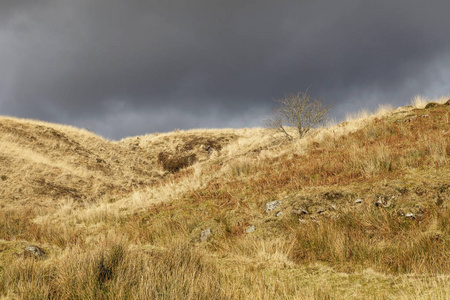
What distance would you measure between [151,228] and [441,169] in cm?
905

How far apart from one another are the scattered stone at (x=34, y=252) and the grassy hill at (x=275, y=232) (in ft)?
0.12

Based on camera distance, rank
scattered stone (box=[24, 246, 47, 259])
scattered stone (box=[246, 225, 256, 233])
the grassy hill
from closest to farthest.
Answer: the grassy hill → scattered stone (box=[24, 246, 47, 259]) → scattered stone (box=[246, 225, 256, 233])

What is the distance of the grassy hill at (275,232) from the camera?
12.9 ft

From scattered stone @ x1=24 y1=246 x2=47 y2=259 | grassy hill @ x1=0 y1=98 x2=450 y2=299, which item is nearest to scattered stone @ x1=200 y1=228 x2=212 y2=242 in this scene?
grassy hill @ x1=0 y1=98 x2=450 y2=299

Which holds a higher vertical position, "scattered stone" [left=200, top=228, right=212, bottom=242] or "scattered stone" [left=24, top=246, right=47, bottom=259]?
"scattered stone" [left=24, top=246, right=47, bottom=259]

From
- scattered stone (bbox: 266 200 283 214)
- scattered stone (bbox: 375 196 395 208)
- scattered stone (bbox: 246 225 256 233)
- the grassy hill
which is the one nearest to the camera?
the grassy hill

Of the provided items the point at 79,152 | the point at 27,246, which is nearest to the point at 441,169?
the point at 27,246

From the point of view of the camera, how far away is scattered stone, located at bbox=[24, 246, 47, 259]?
212 inches

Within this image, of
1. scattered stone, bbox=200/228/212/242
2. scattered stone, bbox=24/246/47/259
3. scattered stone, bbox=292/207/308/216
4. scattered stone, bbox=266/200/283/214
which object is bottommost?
scattered stone, bbox=200/228/212/242

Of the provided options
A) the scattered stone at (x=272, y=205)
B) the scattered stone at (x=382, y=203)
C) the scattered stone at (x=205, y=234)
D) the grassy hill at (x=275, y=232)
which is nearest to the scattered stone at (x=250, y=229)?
the grassy hill at (x=275, y=232)

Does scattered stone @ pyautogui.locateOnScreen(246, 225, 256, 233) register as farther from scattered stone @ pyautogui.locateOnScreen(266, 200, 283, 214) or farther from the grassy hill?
scattered stone @ pyautogui.locateOnScreen(266, 200, 283, 214)

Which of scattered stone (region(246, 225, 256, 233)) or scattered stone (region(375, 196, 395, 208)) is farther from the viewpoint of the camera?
scattered stone (region(246, 225, 256, 233))

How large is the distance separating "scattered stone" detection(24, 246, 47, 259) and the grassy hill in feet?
0.12

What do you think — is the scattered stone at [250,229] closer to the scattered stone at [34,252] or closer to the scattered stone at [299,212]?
the scattered stone at [299,212]
